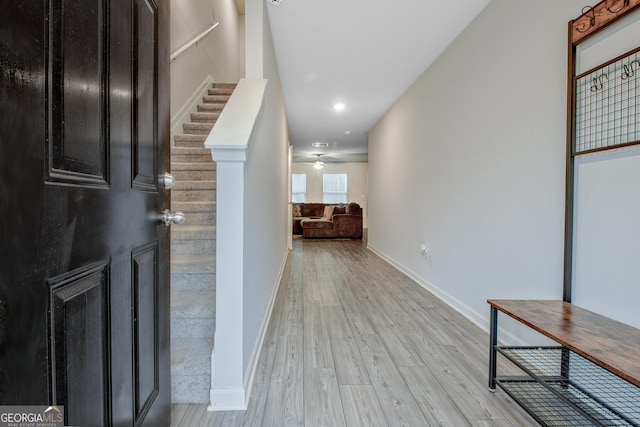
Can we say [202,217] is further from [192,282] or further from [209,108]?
[209,108]

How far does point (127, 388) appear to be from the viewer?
761mm

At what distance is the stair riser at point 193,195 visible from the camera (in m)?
2.48

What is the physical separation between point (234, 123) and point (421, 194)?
2.61 metres

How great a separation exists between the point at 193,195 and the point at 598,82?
2647 mm

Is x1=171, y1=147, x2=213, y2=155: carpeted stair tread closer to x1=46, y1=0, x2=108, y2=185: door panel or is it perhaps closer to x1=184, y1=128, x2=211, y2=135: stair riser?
x1=184, y1=128, x2=211, y2=135: stair riser

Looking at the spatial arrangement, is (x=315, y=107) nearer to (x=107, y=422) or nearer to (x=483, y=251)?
(x=483, y=251)

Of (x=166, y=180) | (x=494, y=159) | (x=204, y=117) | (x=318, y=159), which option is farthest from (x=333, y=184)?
(x=166, y=180)

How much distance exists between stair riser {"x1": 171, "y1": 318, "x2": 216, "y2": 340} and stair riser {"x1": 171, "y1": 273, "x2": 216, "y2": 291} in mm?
262

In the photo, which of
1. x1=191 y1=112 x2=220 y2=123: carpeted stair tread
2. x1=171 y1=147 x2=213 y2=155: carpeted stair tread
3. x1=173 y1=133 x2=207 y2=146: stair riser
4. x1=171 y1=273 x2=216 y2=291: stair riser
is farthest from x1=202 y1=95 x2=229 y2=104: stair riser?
x1=171 y1=273 x2=216 y2=291: stair riser

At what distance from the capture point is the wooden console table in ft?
3.46

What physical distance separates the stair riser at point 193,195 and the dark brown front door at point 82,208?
1.57m

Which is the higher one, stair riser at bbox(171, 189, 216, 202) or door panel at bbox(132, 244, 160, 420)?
stair riser at bbox(171, 189, 216, 202)

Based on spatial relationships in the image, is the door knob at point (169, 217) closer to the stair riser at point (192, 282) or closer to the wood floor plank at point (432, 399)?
the stair riser at point (192, 282)

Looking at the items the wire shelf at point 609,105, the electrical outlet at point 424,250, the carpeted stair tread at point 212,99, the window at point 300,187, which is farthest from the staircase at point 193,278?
the window at point 300,187
